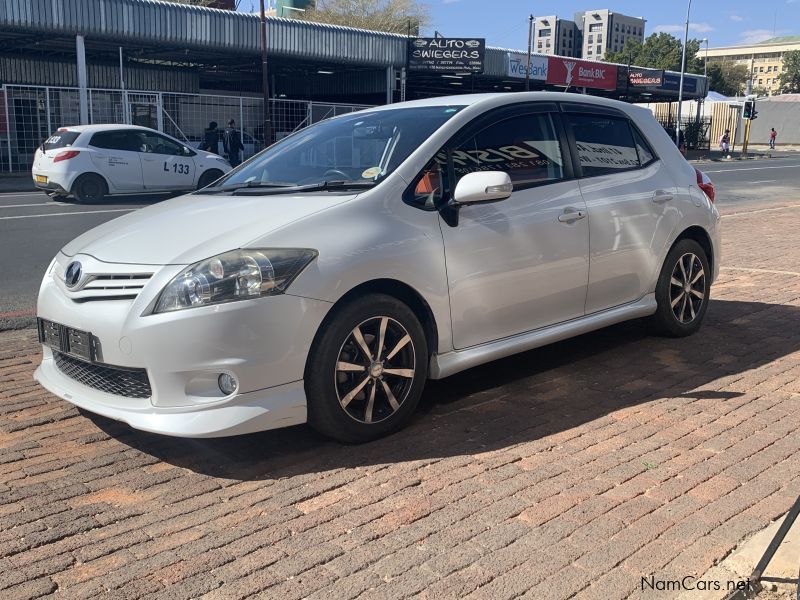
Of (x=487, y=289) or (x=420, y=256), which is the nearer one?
(x=420, y=256)

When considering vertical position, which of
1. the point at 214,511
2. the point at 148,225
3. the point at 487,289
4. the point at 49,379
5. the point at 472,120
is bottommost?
the point at 214,511

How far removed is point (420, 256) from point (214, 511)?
1.57m

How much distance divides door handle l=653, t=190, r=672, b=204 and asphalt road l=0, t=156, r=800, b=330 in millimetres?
4837

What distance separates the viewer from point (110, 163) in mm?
16891

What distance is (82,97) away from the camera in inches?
963

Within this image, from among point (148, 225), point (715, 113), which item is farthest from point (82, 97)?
point (715, 113)

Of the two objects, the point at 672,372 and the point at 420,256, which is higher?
the point at 420,256

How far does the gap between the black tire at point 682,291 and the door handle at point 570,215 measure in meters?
1.09

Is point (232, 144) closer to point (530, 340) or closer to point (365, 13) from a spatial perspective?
point (530, 340)

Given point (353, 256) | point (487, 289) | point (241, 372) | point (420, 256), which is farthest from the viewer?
point (487, 289)

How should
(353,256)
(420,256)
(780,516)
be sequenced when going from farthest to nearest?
1. (420,256)
2. (353,256)
3. (780,516)

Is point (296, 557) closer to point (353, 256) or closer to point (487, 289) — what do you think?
point (353, 256)

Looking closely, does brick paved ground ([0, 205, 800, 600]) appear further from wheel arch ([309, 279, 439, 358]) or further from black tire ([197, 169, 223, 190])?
black tire ([197, 169, 223, 190])

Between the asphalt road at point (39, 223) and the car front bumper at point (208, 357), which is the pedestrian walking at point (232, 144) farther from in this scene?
the car front bumper at point (208, 357)
